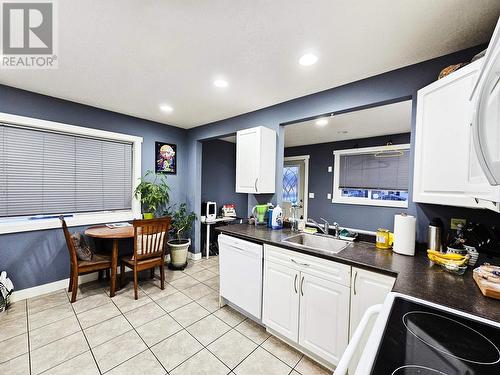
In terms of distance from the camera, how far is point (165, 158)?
3785 mm

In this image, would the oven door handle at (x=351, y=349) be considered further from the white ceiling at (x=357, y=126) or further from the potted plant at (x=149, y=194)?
the potted plant at (x=149, y=194)

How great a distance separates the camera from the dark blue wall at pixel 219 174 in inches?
187

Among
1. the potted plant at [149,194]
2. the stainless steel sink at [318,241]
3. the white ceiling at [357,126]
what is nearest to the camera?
the stainless steel sink at [318,241]

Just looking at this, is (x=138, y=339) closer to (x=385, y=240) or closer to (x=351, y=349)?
(x=351, y=349)

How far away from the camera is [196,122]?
3648 mm

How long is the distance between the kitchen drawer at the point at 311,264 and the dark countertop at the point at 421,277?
45mm

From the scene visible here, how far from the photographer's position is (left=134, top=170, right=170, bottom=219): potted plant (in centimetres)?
335

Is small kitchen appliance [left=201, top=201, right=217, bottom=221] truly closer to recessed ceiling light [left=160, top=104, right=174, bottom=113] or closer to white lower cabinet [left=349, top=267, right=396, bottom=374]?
recessed ceiling light [left=160, top=104, right=174, bottom=113]

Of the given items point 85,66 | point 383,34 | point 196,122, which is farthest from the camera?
point 196,122

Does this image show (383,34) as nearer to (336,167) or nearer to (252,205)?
(252,205)

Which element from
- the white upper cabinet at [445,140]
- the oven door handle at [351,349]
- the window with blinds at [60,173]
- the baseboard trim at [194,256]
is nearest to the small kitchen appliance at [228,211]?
the baseboard trim at [194,256]

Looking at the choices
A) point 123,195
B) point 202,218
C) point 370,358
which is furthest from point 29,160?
point 370,358

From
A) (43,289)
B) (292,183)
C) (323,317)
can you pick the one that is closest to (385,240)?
(323,317)

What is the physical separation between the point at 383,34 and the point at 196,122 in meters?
2.87
